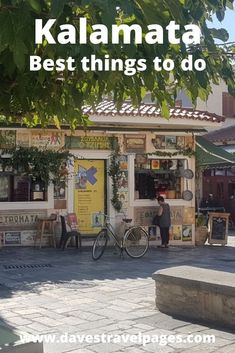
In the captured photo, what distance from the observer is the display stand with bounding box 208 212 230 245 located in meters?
14.7

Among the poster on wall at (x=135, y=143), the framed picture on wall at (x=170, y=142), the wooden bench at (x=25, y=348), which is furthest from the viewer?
the framed picture on wall at (x=170, y=142)

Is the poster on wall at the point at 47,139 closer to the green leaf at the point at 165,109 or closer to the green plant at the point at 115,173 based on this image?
the green plant at the point at 115,173

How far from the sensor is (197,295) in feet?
19.7

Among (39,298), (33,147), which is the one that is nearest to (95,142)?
(33,147)

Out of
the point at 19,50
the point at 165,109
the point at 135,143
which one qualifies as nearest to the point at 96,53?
the point at 19,50

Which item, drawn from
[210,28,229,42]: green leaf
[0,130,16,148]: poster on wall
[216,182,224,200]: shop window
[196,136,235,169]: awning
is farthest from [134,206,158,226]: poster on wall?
[210,28,229,42]: green leaf

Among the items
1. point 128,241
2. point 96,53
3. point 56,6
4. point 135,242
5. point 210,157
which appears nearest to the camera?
point 56,6

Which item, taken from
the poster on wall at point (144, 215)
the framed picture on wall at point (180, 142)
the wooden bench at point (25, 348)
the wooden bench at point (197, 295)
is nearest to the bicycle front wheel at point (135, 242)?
the poster on wall at point (144, 215)

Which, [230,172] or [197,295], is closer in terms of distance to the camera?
[197,295]

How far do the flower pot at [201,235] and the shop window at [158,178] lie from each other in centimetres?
113

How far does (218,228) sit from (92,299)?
8127 mm

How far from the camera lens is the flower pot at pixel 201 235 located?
1517cm

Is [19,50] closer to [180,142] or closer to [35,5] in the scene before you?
[35,5]

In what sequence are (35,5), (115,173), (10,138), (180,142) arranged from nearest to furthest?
1. (35,5)
2. (10,138)
3. (115,173)
4. (180,142)
